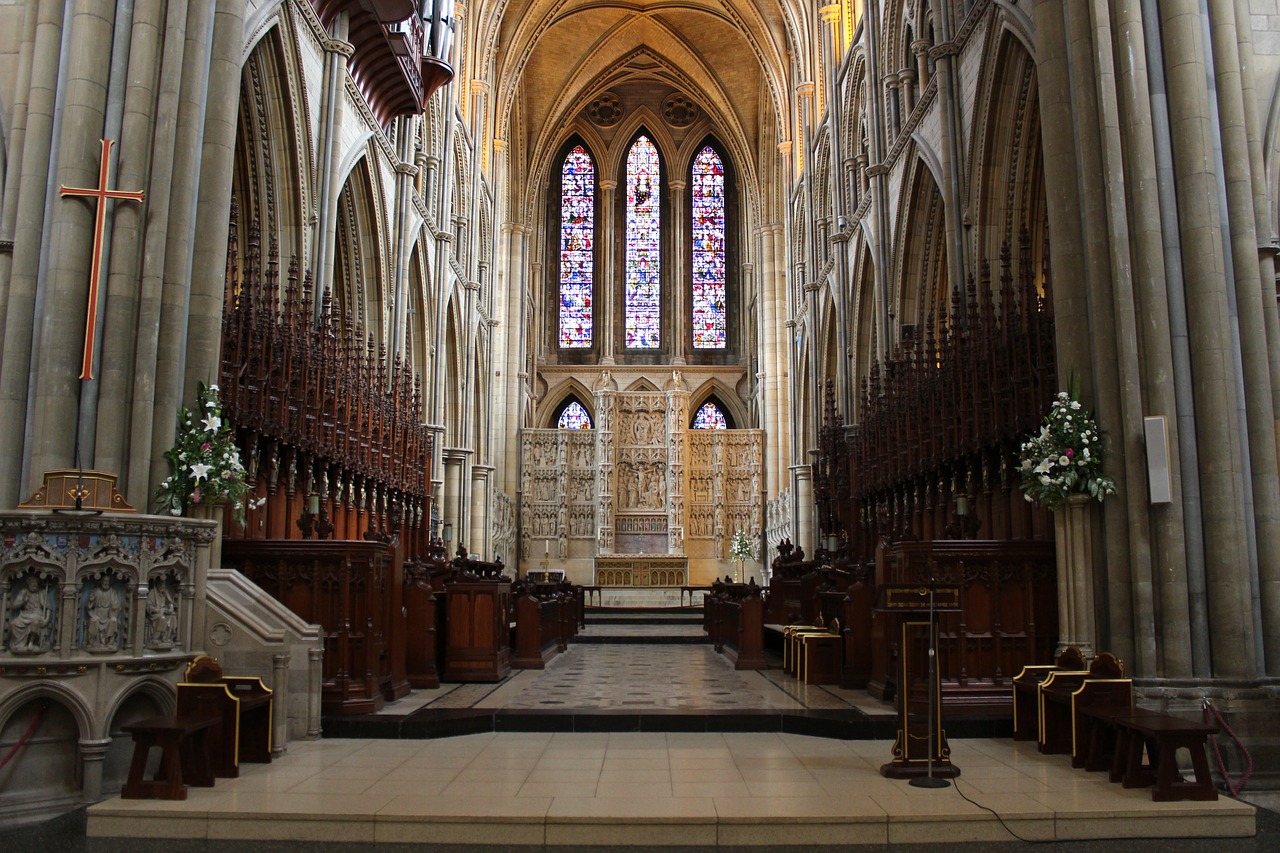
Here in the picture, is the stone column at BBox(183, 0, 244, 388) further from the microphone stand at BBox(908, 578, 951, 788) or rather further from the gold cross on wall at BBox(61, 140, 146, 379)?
the microphone stand at BBox(908, 578, 951, 788)

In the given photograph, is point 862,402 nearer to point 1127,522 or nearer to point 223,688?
point 1127,522

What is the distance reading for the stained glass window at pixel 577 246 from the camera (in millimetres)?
37906

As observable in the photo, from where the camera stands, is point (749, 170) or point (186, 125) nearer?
point (186, 125)

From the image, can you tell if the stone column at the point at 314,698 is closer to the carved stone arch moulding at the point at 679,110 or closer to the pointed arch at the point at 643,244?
the pointed arch at the point at 643,244

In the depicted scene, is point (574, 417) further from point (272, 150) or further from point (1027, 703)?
point (1027, 703)

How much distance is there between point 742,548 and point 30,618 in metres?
26.0

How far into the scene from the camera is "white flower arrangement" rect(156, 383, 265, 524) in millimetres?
8672

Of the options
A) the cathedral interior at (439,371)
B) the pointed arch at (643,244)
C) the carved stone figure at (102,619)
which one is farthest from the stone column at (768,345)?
the carved stone figure at (102,619)

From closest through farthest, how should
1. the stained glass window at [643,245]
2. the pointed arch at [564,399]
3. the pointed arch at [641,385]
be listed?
the pointed arch at [641,385] → the pointed arch at [564,399] → the stained glass window at [643,245]

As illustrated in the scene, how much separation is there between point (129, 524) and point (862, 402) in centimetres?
1483

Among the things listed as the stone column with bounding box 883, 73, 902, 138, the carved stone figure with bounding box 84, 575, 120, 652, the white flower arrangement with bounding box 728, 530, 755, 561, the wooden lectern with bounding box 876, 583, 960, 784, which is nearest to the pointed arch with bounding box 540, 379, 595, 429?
the white flower arrangement with bounding box 728, 530, 755, 561

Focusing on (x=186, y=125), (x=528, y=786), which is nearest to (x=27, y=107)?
(x=186, y=125)

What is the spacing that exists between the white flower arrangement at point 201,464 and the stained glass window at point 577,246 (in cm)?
2876

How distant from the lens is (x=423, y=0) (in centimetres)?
1881
